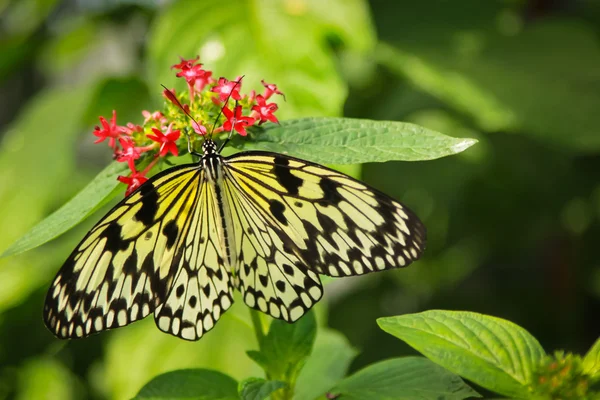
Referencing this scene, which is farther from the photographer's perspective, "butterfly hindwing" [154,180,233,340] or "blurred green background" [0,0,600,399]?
"blurred green background" [0,0,600,399]

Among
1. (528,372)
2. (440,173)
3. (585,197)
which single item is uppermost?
(440,173)

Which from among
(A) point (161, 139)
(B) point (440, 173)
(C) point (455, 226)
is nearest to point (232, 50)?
(A) point (161, 139)

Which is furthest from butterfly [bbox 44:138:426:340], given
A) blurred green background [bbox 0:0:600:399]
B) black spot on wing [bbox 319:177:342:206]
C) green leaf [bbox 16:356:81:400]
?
green leaf [bbox 16:356:81:400]

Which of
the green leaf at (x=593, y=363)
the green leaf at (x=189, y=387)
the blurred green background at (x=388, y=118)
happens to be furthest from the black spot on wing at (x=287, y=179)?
the blurred green background at (x=388, y=118)

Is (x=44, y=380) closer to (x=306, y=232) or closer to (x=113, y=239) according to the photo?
(x=113, y=239)

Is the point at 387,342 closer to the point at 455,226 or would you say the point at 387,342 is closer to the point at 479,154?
the point at 455,226

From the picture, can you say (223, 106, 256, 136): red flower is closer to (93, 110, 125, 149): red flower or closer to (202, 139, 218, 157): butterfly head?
(202, 139, 218, 157): butterfly head
